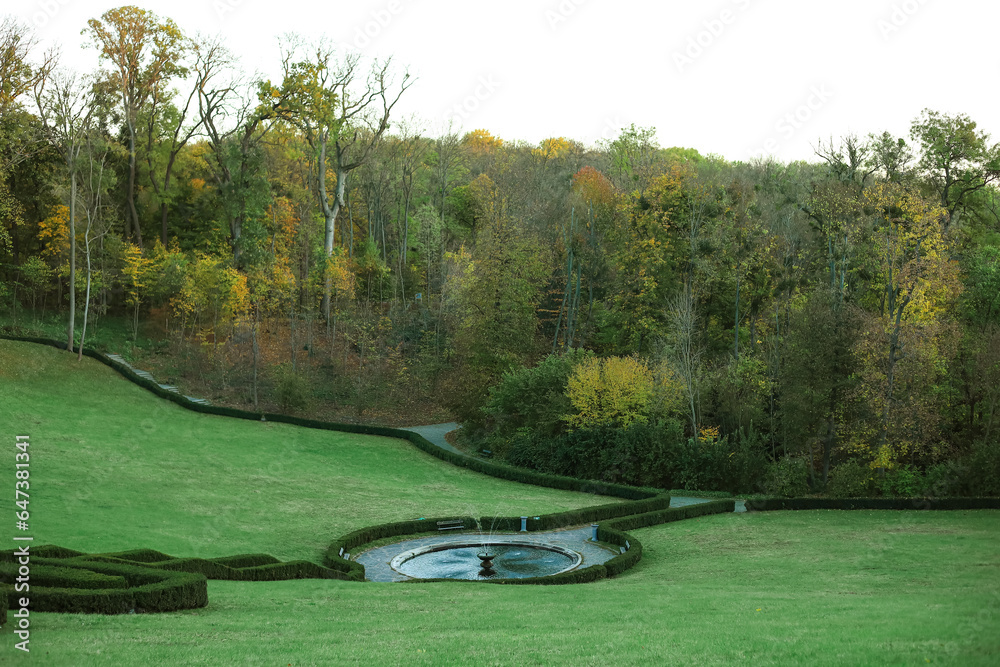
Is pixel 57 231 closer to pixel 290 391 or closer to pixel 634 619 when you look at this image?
pixel 290 391

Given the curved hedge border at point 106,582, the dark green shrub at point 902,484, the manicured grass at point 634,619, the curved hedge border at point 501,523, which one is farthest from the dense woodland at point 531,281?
the curved hedge border at point 106,582

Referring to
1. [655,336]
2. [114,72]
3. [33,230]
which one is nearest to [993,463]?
[655,336]

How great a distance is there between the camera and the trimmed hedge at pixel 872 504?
88.4 ft

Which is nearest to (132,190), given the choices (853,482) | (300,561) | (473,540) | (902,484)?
(473,540)

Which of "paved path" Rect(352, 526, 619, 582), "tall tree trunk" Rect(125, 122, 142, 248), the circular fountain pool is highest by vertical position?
"tall tree trunk" Rect(125, 122, 142, 248)

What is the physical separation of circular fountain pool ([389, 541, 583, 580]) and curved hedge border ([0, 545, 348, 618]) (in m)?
6.81

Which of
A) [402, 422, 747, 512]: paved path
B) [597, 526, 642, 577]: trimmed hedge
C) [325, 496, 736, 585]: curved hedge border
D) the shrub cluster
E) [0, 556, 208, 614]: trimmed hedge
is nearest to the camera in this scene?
[0, 556, 208, 614]: trimmed hedge

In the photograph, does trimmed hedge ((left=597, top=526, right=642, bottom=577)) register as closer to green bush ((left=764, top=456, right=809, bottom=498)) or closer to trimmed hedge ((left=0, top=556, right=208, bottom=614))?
green bush ((left=764, top=456, right=809, bottom=498))

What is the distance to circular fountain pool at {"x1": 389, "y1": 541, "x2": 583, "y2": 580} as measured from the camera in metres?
21.2

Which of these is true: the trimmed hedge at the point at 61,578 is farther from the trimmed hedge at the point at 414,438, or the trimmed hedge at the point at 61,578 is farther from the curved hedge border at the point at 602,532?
the trimmed hedge at the point at 414,438

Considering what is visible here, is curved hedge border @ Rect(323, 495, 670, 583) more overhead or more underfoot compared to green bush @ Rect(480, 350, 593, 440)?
more underfoot

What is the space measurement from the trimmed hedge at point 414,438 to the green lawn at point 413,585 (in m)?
1.13

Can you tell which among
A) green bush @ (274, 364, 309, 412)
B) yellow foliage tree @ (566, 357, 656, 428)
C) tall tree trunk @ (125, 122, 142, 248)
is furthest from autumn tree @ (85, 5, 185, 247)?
yellow foliage tree @ (566, 357, 656, 428)

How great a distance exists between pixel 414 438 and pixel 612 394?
11.4 meters
